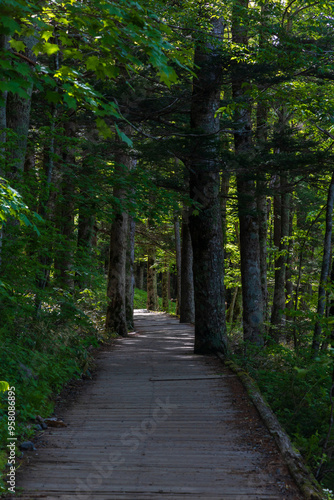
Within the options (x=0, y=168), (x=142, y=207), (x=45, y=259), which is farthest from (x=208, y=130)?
(x=0, y=168)

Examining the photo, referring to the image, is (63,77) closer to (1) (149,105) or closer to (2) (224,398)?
(2) (224,398)

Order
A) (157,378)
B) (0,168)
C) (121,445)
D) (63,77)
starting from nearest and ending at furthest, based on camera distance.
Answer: (63,77)
(121,445)
(0,168)
(157,378)

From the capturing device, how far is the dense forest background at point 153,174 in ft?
17.6

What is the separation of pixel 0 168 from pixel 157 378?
4891mm

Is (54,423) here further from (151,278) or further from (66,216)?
(151,278)

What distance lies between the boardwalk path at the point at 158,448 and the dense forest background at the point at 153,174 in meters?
0.60

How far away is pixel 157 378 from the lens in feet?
29.0

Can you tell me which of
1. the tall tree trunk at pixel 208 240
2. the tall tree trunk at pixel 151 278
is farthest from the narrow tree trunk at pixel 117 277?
the tall tree trunk at pixel 151 278

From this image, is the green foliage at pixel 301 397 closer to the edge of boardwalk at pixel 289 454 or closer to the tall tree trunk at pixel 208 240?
the edge of boardwalk at pixel 289 454

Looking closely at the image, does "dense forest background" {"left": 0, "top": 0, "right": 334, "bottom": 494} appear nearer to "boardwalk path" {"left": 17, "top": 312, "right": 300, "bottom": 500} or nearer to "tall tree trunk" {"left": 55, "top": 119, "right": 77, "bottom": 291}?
"tall tree trunk" {"left": 55, "top": 119, "right": 77, "bottom": 291}

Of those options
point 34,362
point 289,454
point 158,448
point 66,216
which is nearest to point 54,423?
point 34,362

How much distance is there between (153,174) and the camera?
39.4ft

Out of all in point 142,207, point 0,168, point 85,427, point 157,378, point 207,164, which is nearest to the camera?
point 85,427

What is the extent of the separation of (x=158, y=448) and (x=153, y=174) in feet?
26.4
